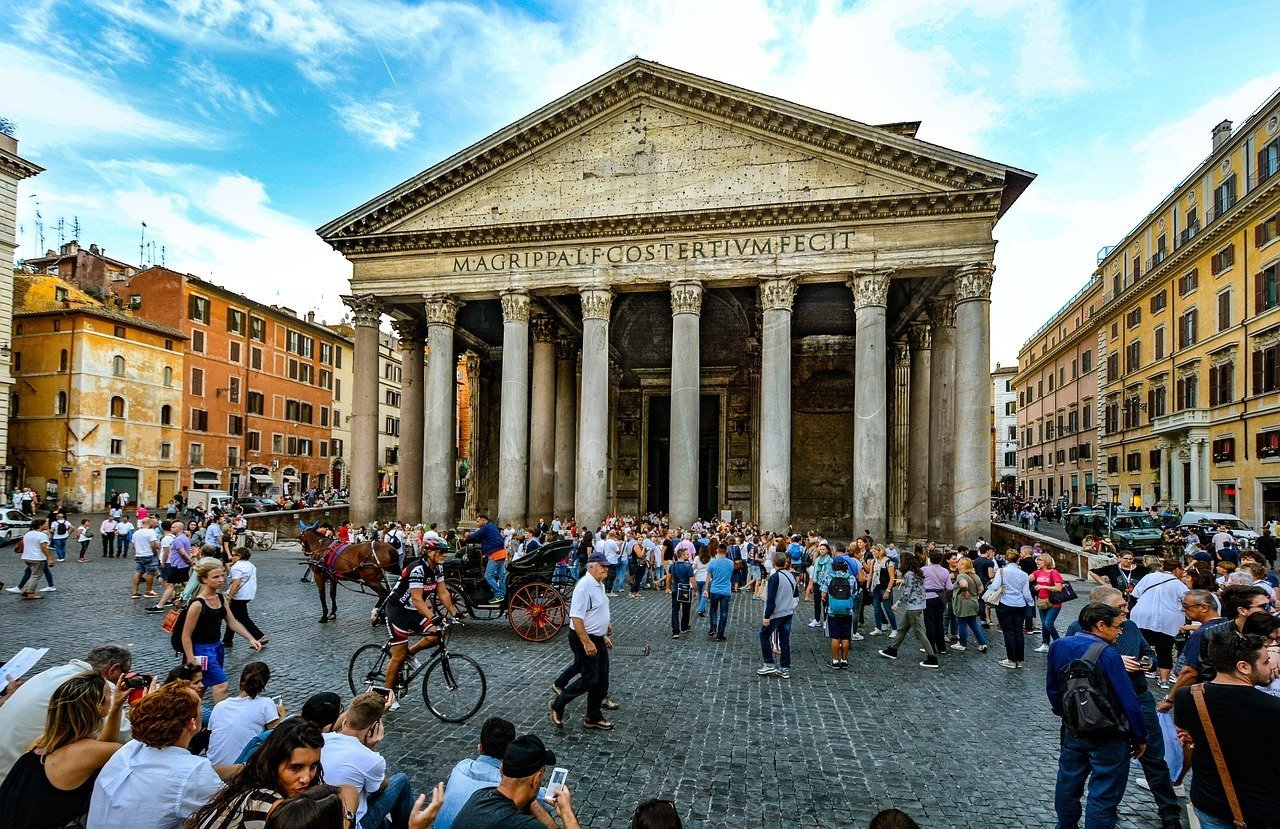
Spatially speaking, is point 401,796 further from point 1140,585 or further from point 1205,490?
point 1205,490

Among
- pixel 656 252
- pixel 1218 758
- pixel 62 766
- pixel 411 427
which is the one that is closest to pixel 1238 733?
pixel 1218 758

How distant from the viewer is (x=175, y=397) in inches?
1457

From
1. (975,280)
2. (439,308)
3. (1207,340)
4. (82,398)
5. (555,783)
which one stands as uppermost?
(1207,340)

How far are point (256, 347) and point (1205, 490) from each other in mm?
48166

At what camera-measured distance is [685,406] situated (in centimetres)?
2058

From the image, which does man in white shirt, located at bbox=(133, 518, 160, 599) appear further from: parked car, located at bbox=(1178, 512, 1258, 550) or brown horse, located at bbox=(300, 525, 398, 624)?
parked car, located at bbox=(1178, 512, 1258, 550)

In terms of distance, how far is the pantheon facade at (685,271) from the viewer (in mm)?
19297

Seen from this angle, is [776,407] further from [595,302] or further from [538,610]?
[538,610]

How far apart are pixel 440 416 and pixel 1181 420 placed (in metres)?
32.2

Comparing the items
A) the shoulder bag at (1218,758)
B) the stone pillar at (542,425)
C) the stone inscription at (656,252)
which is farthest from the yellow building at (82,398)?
the shoulder bag at (1218,758)

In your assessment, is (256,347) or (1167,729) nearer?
(1167,729)

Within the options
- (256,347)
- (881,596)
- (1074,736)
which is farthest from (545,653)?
(256,347)

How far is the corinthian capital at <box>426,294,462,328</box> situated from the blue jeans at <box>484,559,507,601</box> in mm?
11946


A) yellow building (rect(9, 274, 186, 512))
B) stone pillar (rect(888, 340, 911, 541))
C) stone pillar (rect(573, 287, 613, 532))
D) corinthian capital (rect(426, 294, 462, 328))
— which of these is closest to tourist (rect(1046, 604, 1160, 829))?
stone pillar (rect(573, 287, 613, 532))
